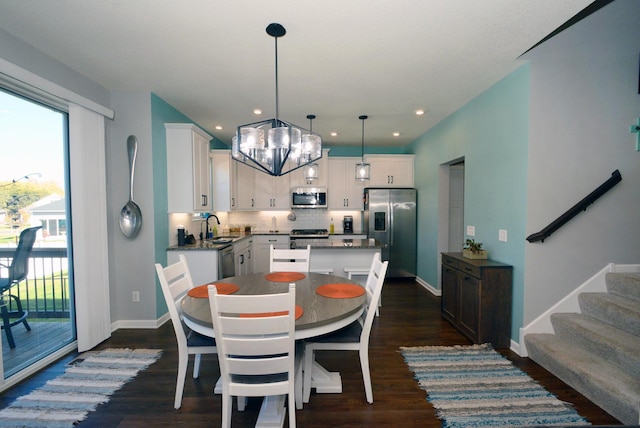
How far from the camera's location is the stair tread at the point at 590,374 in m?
1.76

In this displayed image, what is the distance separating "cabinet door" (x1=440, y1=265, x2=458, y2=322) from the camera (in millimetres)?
3166

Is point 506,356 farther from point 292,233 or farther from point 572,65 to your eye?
point 292,233

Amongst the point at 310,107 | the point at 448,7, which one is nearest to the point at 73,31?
the point at 310,107

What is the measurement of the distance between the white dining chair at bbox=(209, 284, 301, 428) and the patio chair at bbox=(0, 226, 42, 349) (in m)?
2.18

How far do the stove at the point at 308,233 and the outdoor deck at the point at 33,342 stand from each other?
3.45m

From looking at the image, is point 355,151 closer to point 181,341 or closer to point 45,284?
point 181,341

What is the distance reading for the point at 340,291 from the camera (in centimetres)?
210

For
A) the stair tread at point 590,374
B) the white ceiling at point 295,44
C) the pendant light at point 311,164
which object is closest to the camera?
the stair tread at point 590,374

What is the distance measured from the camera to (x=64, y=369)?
2.41m

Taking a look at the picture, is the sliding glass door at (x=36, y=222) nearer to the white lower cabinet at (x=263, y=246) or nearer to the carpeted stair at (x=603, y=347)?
the white lower cabinet at (x=263, y=246)

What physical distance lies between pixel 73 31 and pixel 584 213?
454cm

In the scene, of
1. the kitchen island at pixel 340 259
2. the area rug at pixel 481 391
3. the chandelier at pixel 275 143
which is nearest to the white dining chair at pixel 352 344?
the area rug at pixel 481 391

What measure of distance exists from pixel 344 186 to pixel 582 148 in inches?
147

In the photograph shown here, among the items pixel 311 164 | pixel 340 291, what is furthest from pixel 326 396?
pixel 311 164
